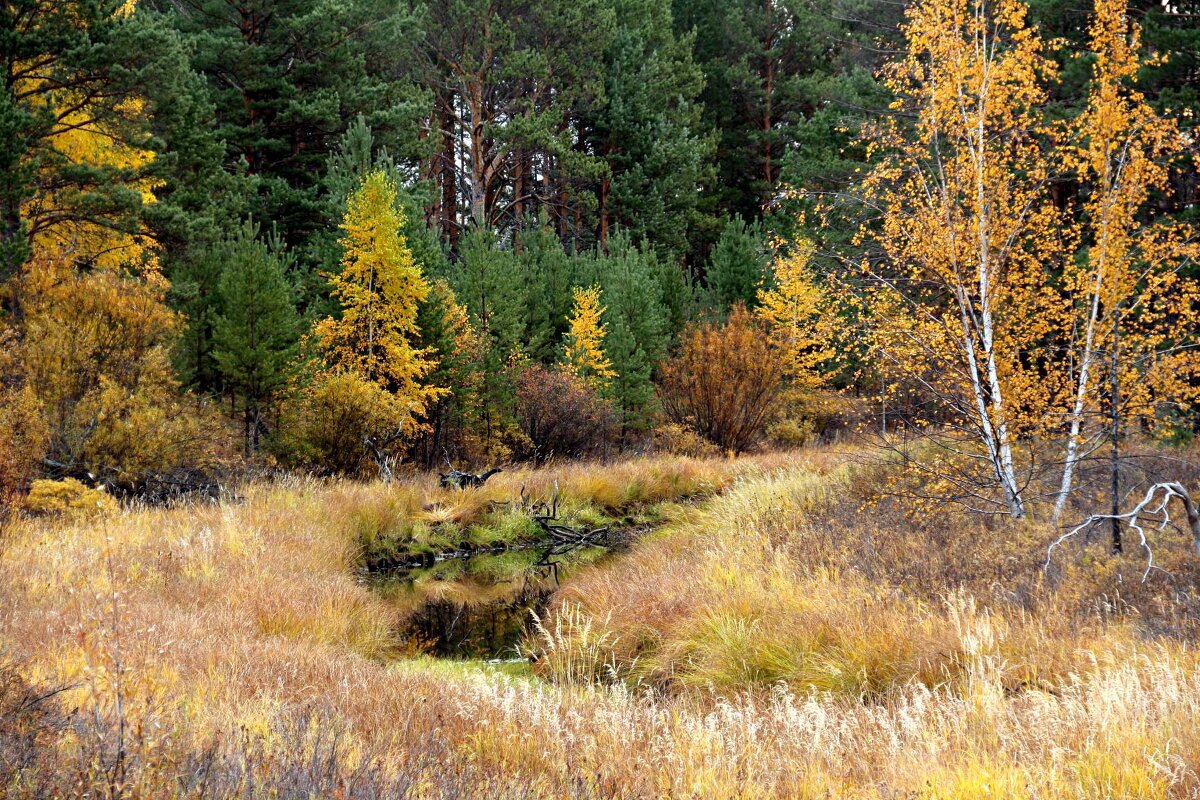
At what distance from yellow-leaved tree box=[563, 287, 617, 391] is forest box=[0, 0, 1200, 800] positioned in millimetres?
126

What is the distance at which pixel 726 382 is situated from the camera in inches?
840

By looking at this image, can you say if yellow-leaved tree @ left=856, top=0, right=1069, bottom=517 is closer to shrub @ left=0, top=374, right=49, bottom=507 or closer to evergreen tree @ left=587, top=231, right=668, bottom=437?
shrub @ left=0, top=374, right=49, bottom=507

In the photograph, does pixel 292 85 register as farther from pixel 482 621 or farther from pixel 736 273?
pixel 482 621

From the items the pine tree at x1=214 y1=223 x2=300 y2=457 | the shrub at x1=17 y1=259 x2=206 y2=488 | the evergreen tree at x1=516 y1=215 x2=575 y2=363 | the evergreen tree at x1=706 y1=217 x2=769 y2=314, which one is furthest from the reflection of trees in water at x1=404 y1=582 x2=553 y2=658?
the evergreen tree at x1=706 y1=217 x2=769 y2=314

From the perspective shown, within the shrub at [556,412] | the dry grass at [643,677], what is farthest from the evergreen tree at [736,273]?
the dry grass at [643,677]

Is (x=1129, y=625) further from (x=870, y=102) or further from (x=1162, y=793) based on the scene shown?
(x=870, y=102)

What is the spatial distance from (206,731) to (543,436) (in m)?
16.6

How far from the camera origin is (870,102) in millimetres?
21344

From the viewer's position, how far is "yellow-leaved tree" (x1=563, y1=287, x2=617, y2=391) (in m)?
21.8

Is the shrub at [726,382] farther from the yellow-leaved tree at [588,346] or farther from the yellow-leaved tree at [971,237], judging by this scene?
the yellow-leaved tree at [971,237]

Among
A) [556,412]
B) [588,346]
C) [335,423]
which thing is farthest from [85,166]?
[588,346]

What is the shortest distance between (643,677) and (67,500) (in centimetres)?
756

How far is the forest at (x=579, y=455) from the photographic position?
4.07m

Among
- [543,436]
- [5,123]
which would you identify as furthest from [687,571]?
[5,123]
